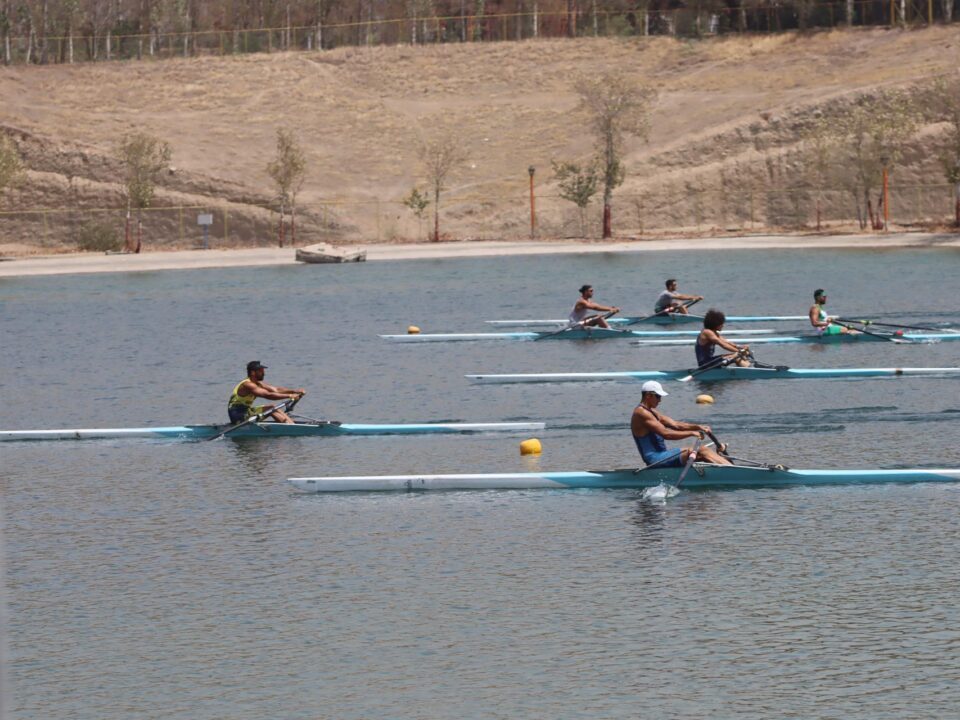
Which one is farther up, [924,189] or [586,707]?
[924,189]

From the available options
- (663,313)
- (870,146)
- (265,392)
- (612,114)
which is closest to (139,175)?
(612,114)

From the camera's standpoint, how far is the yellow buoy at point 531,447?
29359 mm

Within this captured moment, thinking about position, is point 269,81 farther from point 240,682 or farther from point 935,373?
point 240,682

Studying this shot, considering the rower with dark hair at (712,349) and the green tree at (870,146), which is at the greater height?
the green tree at (870,146)

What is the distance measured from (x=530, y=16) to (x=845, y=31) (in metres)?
28.9

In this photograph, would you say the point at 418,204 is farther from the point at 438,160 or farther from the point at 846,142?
the point at 846,142

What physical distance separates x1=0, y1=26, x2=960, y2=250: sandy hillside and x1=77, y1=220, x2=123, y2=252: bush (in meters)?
5.61

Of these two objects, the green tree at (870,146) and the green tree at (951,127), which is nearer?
the green tree at (951,127)

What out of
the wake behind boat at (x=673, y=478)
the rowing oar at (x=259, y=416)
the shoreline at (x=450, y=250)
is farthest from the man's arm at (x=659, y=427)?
the shoreline at (x=450, y=250)

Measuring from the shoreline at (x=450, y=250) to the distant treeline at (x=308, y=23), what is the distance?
4274 centimetres

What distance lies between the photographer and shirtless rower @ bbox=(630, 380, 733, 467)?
82.9ft

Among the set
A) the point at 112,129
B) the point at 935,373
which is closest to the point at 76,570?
the point at 935,373

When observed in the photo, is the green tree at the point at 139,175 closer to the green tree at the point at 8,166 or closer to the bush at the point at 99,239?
the bush at the point at 99,239

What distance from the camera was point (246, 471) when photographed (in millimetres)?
28750
